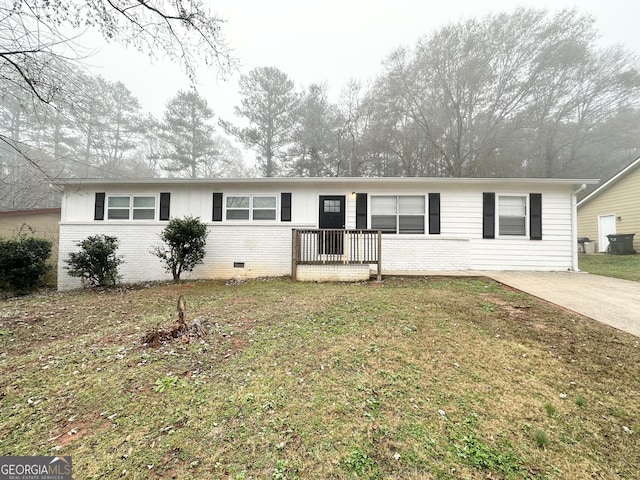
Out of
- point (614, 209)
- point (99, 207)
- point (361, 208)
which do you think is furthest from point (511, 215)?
point (99, 207)

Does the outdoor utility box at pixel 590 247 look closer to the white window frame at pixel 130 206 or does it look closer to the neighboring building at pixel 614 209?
the neighboring building at pixel 614 209

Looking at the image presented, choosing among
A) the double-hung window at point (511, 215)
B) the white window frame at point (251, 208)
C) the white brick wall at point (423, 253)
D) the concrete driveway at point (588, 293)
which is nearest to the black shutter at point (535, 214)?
the double-hung window at point (511, 215)

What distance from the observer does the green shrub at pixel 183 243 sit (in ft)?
23.2

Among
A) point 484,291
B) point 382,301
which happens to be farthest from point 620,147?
point 382,301

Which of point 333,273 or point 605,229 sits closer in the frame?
point 333,273

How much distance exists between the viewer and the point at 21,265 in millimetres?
6973

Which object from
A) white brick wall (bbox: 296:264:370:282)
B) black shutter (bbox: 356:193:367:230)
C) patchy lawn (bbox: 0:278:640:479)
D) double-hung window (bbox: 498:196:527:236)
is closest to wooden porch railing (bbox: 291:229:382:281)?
white brick wall (bbox: 296:264:370:282)

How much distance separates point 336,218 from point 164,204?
5599mm

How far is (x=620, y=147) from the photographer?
15.4m

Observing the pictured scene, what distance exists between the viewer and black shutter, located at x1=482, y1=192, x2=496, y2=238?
25.5 feet

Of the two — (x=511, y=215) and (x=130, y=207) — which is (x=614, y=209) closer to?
(x=511, y=215)

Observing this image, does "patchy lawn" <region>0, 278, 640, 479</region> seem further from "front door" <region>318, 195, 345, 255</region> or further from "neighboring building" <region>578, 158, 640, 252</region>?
"neighboring building" <region>578, 158, 640, 252</region>

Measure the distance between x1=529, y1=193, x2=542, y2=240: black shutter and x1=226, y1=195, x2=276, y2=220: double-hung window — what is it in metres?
8.05

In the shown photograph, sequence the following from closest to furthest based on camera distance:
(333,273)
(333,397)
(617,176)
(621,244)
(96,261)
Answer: (333,397)
(333,273)
(96,261)
(621,244)
(617,176)
